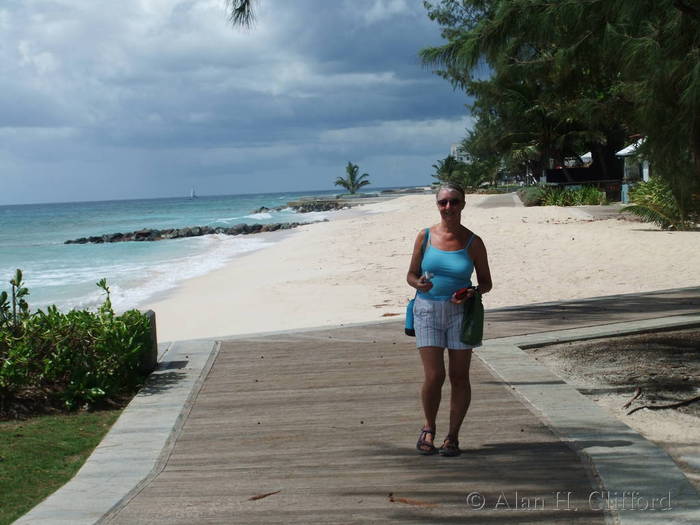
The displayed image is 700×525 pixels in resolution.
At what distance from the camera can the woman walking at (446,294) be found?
14.9 feet

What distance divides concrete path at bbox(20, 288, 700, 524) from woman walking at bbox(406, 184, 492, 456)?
1.08ft

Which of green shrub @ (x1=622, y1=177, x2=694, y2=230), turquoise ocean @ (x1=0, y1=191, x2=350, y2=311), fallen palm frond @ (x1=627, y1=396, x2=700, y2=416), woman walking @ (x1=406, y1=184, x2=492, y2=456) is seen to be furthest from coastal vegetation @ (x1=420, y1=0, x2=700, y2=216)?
green shrub @ (x1=622, y1=177, x2=694, y2=230)

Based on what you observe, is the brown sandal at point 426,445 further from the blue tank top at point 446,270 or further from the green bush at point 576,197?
the green bush at point 576,197

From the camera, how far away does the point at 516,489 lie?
4086 mm

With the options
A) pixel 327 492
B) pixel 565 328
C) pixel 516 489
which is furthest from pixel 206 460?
pixel 565 328

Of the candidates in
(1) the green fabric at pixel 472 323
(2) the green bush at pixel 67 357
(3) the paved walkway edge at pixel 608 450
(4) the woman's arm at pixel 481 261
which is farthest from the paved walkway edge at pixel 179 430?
(4) the woman's arm at pixel 481 261

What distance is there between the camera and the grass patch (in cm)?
454

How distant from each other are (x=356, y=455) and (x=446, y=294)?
109cm

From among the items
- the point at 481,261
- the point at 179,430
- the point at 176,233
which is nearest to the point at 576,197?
the point at 176,233

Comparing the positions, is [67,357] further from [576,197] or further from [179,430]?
[576,197]

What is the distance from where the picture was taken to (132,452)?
16.7 feet

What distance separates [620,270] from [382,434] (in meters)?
11.9

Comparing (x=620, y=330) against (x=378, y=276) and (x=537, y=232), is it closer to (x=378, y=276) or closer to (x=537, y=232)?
(x=378, y=276)

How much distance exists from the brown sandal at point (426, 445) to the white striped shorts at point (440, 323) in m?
0.52
